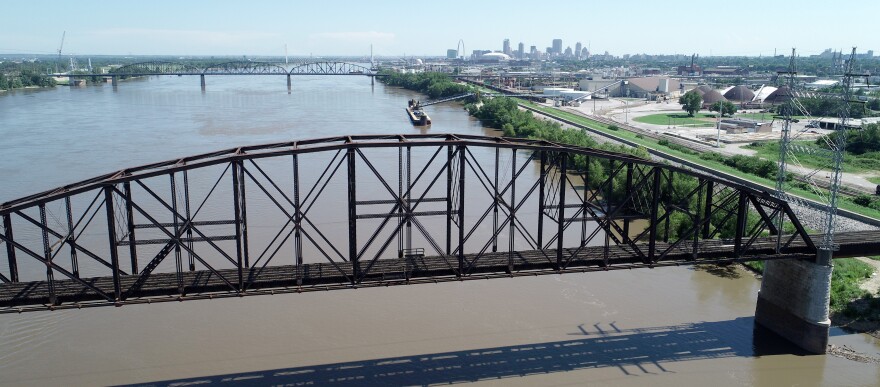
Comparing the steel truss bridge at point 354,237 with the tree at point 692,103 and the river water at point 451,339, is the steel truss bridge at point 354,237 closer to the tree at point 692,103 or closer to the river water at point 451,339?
the river water at point 451,339

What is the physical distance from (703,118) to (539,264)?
6744 centimetres

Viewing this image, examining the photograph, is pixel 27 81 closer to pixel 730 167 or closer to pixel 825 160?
pixel 730 167

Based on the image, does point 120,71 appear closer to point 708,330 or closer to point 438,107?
point 438,107

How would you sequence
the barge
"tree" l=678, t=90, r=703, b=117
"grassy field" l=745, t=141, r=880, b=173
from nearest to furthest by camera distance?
"grassy field" l=745, t=141, r=880, b=173
the barge
"tree" l=678, t=90, r=703, b=117

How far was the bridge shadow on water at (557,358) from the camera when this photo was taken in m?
16.5

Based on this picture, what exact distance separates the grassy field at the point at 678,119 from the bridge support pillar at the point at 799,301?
53.9 m

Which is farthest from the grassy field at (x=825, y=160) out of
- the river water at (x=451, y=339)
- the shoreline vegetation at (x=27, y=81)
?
the shoreline vegetation at (x=27, y=81)

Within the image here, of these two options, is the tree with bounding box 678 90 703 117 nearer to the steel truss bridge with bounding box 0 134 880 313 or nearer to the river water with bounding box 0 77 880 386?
the steel truss bridge with bounding box 0 134 880 313

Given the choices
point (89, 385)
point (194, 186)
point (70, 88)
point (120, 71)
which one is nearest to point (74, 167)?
point (194, 186)

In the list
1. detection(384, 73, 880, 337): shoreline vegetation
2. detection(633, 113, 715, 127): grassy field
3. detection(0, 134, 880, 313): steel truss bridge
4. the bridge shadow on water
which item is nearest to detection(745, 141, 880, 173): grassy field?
detection(384, 73, 880, 337): shoreline vegetation

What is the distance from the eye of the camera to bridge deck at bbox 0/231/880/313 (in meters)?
14.2

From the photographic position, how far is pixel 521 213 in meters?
32.4

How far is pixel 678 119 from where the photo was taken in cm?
7631

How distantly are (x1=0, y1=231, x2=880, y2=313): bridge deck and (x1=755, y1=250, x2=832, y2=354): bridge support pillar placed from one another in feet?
2.06
